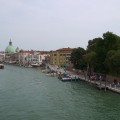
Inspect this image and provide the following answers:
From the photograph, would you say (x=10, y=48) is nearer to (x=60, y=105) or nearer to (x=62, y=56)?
(x=62, y=56)

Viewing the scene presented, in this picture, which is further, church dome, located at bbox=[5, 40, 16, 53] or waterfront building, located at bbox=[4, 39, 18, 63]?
church dome, located at bbox=[5, 40, 16, 53]

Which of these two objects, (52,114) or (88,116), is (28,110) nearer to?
(52,114)

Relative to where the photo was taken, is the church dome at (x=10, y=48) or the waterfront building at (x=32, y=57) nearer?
the waterfront building at (x=32, y=57)

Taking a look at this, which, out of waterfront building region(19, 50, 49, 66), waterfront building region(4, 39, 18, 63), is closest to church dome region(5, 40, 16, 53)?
waterfront building region(4, 39, 18, 63)

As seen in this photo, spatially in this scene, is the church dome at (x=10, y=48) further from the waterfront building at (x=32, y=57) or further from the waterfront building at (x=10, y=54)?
the waterfront building at (x=32, y=57)

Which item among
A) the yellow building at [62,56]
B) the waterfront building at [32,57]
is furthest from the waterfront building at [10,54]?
the yellow building at [62,56]

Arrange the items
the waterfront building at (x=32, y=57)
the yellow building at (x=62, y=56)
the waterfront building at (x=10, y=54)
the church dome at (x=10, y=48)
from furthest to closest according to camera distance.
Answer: the church dome at (x=10, y=48), the waterfront building at (x=10, y=54), the waterfront building at (x=32, y=57), the yellow building at (x=62, y=56)

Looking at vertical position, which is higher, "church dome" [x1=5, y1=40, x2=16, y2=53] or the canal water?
"church dome" [x1=5, y1=40, x2=16, y2=53]

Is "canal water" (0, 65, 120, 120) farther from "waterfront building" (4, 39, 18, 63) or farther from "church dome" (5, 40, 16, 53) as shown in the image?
"church dome" (5, 40, 16, 53)

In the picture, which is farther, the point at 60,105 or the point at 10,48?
the point at 10,48

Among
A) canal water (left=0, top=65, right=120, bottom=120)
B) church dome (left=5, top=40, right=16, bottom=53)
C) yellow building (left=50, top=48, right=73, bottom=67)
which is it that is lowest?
canal water (left=0, top=65, right=120, bottom=120)

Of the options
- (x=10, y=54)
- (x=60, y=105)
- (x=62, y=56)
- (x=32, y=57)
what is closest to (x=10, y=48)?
(x=10, y=54)

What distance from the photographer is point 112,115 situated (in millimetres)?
21703

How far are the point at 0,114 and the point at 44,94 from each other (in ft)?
32.8
